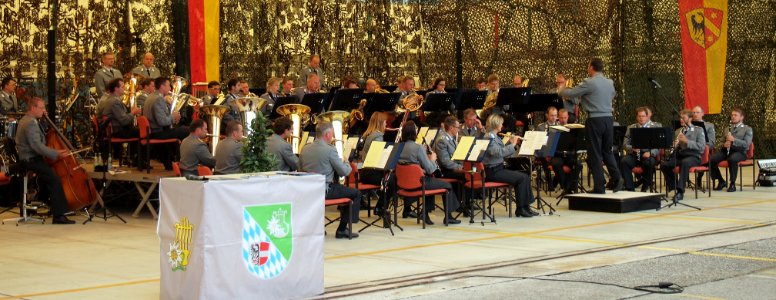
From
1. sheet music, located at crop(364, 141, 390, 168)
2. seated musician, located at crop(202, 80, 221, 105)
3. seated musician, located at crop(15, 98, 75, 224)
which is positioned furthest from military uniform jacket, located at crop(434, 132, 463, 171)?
seated musician, located at crop(15, 98, 75, 224)

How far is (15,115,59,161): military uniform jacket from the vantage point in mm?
13891

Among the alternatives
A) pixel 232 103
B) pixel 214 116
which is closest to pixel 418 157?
pixel 214 116

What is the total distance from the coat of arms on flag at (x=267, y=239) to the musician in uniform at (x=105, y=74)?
34.0ft

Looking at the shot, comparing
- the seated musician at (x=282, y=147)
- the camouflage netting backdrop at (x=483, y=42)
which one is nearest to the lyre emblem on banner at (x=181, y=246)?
the seated musician at (x=282, y=147)

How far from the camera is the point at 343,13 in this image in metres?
22.7

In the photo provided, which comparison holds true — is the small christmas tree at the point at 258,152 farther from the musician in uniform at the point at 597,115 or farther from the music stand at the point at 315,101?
the music stand at the point at 315,101

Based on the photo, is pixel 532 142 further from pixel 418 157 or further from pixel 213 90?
pixel 213 90

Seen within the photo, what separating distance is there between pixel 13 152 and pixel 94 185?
122 cm

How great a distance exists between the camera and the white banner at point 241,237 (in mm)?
7659

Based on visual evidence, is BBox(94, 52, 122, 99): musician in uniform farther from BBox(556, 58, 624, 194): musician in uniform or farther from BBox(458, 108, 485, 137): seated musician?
BBox(556, 58, 624, 194): musician in uniform

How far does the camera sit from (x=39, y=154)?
46.0 ft

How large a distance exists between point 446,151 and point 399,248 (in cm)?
280

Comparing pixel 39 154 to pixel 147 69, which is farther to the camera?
pixel 147 69

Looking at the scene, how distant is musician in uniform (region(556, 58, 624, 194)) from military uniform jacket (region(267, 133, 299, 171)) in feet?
14.8
